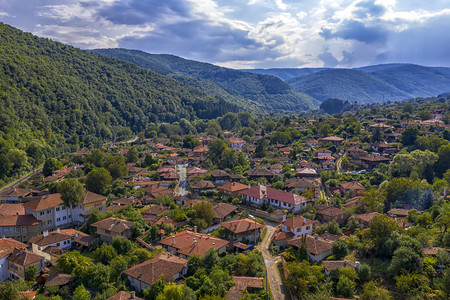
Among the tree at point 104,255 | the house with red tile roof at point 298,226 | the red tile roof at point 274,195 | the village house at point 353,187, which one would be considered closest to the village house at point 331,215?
the red tile roof at point 274,195

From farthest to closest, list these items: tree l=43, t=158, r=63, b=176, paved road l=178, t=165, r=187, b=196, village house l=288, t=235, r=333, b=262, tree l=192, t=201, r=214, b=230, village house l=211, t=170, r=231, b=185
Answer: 1. tree l=43, t=158, r=63, b=176
2. village house l=211, t=170, r=231, b=185
3. paved road l=178, t=165, r=187, b=196
4. tree l=192, t=201, r=214, b=230
5. village house l=288, t=235, r=333, b=262

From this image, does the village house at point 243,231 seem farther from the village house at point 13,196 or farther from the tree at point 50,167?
the tree at point 50,167

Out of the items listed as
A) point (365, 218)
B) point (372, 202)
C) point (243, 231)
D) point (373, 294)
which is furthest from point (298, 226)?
point (373, 294)

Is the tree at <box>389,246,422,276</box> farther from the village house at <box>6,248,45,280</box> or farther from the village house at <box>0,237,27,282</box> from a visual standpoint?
Result: the village house at <box>0,237,27,282</box>

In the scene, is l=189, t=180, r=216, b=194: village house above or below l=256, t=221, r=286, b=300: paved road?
above

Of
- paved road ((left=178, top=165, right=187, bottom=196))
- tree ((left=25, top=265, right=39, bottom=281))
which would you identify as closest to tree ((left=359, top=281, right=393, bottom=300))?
tree ((left=25, top=265, right=39, bottom=281))

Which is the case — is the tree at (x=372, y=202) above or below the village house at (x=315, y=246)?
A: above
